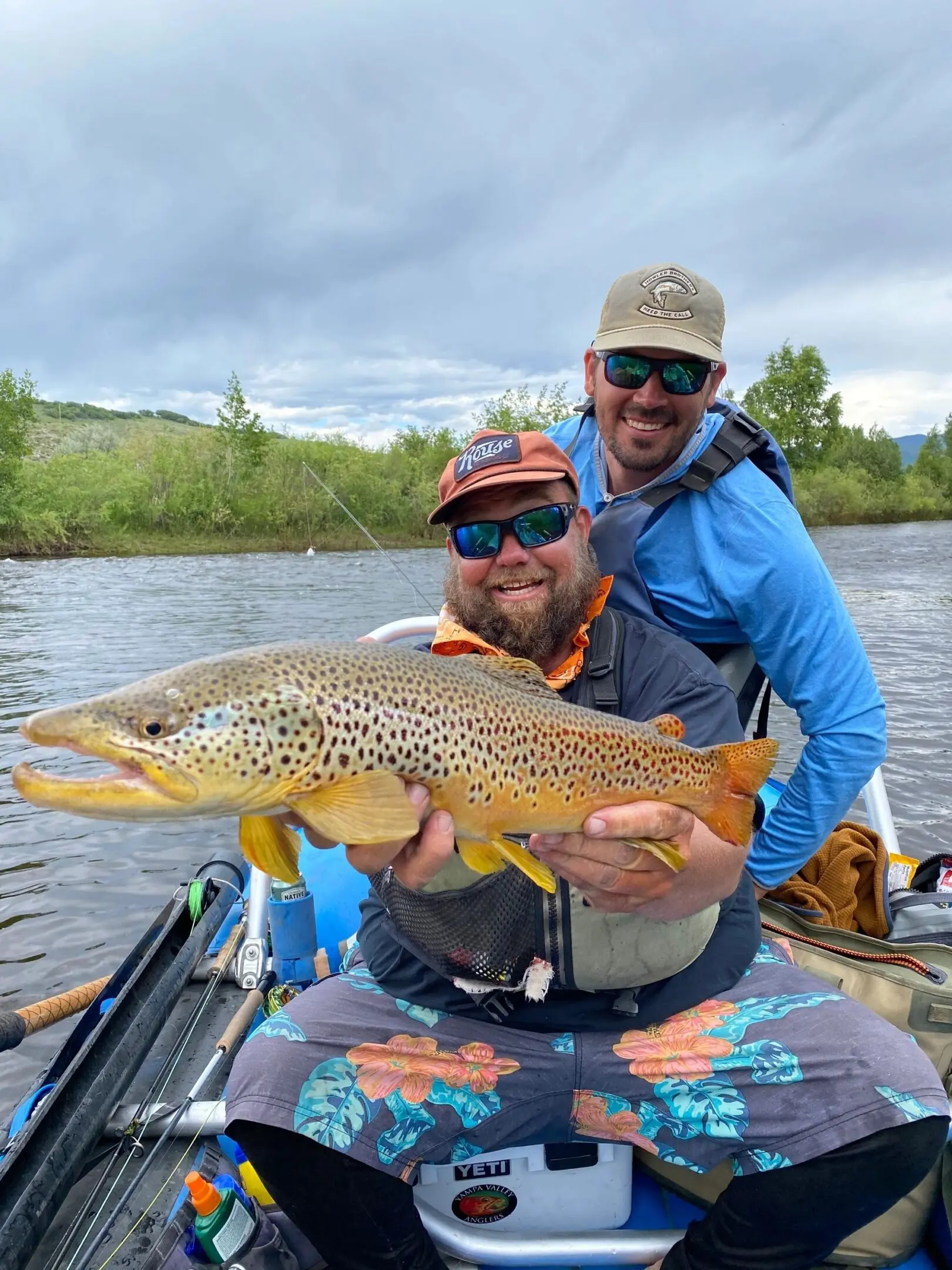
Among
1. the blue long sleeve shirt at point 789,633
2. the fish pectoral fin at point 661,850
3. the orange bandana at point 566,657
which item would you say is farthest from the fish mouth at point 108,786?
the blue long sleeve shirt at point 789,633

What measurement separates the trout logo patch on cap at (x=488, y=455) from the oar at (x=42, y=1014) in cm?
281

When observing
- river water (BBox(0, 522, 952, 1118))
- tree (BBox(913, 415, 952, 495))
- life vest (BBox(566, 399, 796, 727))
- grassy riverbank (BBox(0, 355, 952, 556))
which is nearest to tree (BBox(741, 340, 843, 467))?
grassy riverbank (BBox(0, 355, 952, 556))

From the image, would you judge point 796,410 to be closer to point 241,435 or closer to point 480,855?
point 241,435

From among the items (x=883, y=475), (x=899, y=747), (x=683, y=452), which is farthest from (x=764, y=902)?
(x=883, y=475)

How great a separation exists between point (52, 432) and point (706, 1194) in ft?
596

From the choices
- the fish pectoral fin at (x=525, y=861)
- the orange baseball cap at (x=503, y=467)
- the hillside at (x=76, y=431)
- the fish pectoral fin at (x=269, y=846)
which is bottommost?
the fish pectoral fin at (x=525, y=861)

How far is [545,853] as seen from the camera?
2.21 m

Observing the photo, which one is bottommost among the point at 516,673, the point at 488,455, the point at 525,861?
the point at 525,861

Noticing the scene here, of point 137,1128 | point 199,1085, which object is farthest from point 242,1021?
point 137,1128

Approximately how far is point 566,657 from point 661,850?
0.96 m

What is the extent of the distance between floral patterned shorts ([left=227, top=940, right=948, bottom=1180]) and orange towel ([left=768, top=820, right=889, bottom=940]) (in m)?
1.01

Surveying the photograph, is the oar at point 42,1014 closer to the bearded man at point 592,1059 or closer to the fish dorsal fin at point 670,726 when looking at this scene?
the bearded man at point 592,1059

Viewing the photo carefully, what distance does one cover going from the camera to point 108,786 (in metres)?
1.67

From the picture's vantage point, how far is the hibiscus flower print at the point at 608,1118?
7.57 feet
